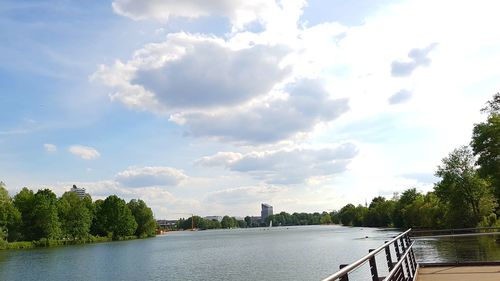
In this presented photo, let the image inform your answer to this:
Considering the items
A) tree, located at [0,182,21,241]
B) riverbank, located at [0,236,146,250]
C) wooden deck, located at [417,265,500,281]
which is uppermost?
tree, located at [0,182,21,241]

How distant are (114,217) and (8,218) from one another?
41.9 m

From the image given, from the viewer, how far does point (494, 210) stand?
235ft

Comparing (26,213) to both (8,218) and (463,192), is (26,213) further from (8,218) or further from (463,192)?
(463,192)

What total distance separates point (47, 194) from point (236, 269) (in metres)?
92.6

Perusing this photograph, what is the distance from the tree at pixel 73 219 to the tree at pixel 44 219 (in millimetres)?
6172

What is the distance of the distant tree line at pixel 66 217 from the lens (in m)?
105

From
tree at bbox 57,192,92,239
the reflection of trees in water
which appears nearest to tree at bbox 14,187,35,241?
tree at bbox 57,192,92,239

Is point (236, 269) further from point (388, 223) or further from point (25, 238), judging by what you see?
point (388, 223)

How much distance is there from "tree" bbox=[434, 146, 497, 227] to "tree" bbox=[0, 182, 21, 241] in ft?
248

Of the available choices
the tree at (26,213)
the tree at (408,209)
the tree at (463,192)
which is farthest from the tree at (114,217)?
the tree at (463,192)

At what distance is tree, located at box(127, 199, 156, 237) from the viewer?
517ft

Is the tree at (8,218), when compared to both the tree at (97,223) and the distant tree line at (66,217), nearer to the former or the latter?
the distant tree line at (66,217)

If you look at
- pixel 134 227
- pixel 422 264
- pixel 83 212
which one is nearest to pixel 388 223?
pixel 134 227

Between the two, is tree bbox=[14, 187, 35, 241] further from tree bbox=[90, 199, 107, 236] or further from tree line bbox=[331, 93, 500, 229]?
tree line bbox=[331, 93, 500, 229]
